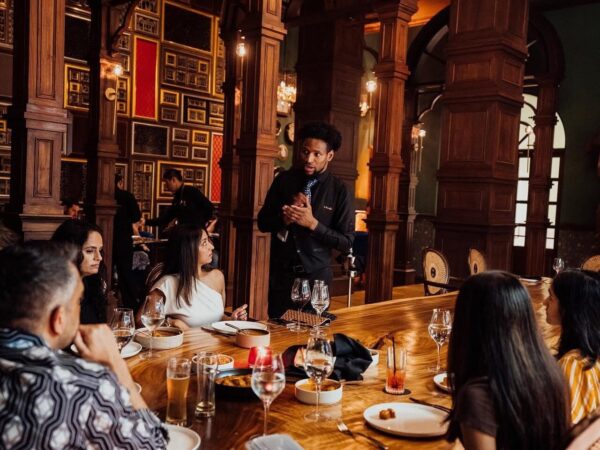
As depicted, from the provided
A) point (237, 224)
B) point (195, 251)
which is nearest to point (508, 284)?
point (195, 251)

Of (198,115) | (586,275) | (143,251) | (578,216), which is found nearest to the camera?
(586,275)

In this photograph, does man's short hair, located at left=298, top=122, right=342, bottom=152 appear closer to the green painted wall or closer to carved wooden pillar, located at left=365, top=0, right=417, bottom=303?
carved wooden pillar, located at left=365, top=0, right=417, bottom=303

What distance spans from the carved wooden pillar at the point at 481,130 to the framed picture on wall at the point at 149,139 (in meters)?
5.85

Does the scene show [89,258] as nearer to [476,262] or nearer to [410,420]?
[410,420]

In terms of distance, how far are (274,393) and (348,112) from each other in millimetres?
6963

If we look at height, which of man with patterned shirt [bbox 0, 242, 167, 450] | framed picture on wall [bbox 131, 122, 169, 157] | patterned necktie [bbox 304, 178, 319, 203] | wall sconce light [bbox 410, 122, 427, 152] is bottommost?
man with patterned shirt [bbox 0, 242, 167, 450]

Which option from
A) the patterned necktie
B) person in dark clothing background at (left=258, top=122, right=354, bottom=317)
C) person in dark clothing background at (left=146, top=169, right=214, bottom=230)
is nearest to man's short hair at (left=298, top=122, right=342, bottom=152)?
person in dark clothing background at (left=258, top=122, right=354, bottom=317)

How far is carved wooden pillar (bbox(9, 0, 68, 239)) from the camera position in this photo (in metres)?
3.47

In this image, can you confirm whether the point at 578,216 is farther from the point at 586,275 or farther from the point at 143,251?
the point at 586,275

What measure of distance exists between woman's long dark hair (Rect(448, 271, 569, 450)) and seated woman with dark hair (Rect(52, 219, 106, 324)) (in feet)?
6.03

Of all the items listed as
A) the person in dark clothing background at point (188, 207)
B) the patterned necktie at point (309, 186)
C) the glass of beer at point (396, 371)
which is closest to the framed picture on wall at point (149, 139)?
the person in dark clothing background at point (188, 207)

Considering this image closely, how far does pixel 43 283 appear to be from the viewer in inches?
41.5

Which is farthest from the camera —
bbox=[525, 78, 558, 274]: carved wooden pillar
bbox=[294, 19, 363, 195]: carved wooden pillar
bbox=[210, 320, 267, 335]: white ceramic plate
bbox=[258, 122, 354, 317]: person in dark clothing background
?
bbox=[525, 78, 558, 274]: carved wooden pillar

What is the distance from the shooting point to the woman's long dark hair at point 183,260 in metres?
2.64
